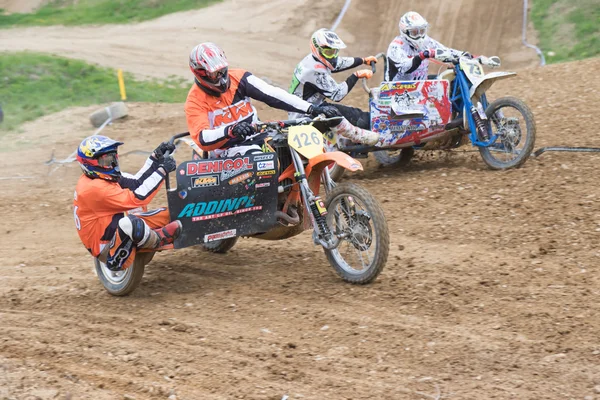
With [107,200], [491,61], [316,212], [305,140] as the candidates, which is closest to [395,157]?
[491,61]

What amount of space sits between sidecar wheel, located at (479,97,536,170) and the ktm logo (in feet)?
10.9

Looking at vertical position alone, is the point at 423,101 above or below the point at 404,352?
above

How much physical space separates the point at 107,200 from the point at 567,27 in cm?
1556

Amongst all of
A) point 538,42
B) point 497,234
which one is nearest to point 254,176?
point 497,234

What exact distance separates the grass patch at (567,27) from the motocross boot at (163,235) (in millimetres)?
13104

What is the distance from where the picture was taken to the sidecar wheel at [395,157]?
10328 mm

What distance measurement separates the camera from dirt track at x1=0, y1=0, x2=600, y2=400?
464 cm

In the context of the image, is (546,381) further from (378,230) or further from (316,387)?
(378,230)

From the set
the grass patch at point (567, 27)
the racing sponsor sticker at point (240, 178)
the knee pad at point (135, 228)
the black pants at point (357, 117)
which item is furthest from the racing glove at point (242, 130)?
the grass patch at point (567, 27)

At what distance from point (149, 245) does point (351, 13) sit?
1684cm

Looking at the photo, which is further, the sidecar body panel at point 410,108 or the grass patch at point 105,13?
the grass patch at point 105,13

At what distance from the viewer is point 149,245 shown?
20.6 ft

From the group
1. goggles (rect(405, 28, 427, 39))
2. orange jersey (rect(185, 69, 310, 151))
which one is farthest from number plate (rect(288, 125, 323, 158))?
goggles (rect(405, 28, 427, 39))

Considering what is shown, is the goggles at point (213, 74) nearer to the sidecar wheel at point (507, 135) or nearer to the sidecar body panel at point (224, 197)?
the sidecar body panel at point (224, 197)
